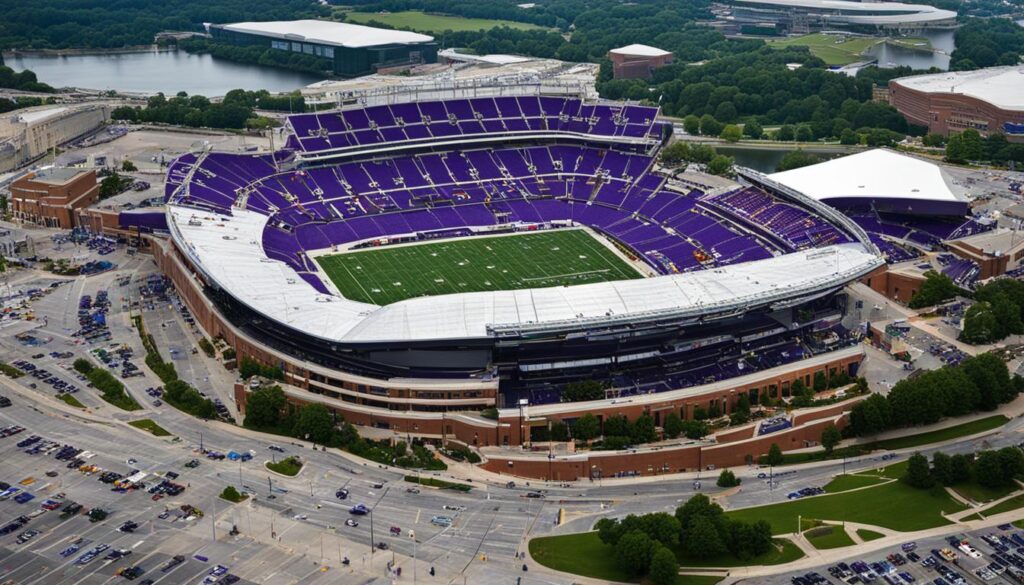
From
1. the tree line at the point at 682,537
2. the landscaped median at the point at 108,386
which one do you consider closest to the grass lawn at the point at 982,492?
the tree line at the point at 682,537

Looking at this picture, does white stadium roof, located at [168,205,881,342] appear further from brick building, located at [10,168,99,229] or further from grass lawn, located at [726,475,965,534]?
brick building, located at [10,168,99,229]

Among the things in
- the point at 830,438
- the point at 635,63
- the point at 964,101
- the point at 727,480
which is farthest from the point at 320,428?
the point at 635,63

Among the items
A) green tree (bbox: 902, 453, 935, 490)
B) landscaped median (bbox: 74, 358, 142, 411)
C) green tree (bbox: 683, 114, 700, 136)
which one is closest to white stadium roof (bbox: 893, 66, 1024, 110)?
green tree (bbox: 683, 114, 700, 136)

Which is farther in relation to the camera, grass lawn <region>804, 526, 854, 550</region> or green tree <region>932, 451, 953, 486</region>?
green tree <region>932, 451, 953, 486</region>

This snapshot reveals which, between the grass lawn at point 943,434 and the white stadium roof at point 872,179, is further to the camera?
the white stadium roof at point 872,179

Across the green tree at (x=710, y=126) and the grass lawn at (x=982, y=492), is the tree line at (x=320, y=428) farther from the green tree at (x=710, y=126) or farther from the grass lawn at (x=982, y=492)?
the green tree at (x=710, y=126)

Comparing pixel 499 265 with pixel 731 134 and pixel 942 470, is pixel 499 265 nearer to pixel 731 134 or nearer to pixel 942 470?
pixel 942 470
